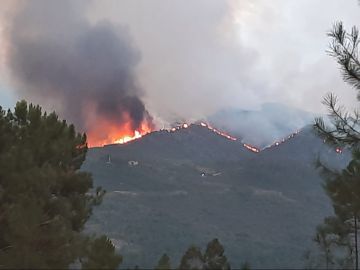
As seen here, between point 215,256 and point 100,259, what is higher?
point 215,256

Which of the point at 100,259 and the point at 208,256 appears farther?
the point at 208,256

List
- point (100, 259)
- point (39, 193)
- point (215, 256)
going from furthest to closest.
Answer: point (215, 256), point (39, 193), point (100, 259)

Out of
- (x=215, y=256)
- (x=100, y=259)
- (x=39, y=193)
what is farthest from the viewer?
(x=215, y=256)

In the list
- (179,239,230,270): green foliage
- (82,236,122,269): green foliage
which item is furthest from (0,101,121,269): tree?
(179,239,230,270): green foliage

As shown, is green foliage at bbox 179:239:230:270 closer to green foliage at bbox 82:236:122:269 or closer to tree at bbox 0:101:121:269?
tree at bbox 0:101:121:269

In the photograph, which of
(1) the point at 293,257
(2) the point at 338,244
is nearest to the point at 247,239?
(1) the point at 293,257

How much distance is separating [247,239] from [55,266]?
183 m

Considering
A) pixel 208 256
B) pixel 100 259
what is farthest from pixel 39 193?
pixel 208 256

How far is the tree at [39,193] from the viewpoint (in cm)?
1309

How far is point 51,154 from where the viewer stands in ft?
59.6

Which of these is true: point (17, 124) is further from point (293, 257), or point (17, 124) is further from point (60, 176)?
point (293, 257)

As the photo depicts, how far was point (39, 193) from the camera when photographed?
1596cm

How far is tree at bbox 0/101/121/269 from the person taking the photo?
13.1 m

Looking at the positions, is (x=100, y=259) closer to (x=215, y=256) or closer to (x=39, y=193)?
(x=39, y=193)
